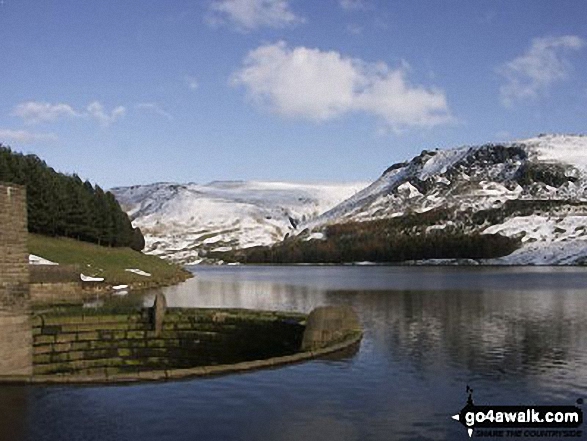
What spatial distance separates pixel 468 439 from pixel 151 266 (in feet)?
398

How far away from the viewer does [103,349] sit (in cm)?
4406

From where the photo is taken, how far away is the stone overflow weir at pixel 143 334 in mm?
34750

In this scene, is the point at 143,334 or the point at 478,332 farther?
the point at 478,332

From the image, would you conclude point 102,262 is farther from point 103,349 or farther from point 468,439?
point 468,439

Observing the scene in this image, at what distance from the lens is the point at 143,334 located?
4553 centimetres

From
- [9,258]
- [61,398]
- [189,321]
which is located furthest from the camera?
[189,321]

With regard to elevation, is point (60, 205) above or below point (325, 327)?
above

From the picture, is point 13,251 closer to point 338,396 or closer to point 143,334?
point 143,334

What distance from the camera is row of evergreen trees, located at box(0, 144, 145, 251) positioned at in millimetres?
116625

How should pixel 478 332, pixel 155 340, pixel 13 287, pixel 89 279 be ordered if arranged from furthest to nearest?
pixel 89 279 < pixel 478 332 < pixel 155 340 < pixel 13 287

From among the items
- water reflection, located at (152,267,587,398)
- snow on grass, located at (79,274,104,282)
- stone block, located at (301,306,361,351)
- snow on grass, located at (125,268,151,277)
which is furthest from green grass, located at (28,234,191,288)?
A: stone block, located at (301,306,361,351)

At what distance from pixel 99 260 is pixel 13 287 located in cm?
8563

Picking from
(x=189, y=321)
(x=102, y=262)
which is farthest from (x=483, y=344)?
(x=102, y=262)

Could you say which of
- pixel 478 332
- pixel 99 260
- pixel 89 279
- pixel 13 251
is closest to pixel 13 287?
pixel 13 251
